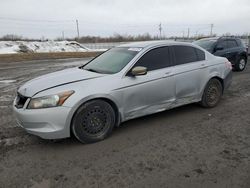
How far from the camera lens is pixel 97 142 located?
13.1ft

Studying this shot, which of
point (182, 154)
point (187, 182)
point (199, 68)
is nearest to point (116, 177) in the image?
point (187, 182)

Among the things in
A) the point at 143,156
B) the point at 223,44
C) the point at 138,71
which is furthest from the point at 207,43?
the point at 143,156

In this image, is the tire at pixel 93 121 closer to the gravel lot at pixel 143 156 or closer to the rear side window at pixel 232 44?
the gravel lot at pixel 143 156

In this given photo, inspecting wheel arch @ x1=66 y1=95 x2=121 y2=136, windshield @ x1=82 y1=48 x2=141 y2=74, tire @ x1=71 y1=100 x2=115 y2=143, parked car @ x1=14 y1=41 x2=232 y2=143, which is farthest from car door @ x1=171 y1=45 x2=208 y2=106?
tire @ x1=71 y1=100 x2=115 y2=143

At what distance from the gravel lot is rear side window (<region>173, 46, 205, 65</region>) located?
3.95 feet

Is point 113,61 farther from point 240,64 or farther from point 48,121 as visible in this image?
point 240,64

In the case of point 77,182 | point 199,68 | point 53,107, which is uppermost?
point 199,68

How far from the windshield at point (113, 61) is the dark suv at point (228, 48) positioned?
18.7 feet

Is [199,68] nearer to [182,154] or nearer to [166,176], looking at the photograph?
[182,154]

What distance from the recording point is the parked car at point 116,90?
368 cm

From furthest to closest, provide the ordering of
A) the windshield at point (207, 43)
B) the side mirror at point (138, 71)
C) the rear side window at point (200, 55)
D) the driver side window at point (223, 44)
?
the driver side window at point (223, 44)
the windshield at point (207, 43)
the rear side window at point (200, 55)
the side mirror at point (138, 71)

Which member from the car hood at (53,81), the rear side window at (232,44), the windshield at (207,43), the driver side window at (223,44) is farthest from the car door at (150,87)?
the rear side window at (232,44)

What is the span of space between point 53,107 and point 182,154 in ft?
6.61

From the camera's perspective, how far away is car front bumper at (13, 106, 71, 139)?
3619mm
